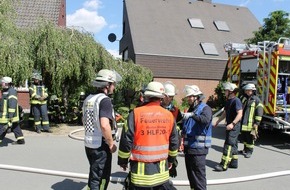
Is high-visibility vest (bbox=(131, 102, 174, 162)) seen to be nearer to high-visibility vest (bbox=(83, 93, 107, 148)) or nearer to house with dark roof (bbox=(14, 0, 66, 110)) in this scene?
high-visibility vest (bbox=(83, 93, 107, 148))

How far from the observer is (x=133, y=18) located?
22.3 meters

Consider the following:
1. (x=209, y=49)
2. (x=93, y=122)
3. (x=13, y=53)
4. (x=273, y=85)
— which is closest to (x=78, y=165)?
(x=93, y=122)

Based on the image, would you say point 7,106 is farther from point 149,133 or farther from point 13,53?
point 149,133

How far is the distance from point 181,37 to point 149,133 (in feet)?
64.2

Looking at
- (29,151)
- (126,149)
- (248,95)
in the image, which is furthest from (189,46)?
(126,149)

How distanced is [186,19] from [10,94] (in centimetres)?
1799

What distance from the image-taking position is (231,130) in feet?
22.0

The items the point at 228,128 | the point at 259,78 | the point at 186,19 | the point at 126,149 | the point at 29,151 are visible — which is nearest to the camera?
the point at 126,149

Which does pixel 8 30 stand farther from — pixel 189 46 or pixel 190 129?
pixel 189 46

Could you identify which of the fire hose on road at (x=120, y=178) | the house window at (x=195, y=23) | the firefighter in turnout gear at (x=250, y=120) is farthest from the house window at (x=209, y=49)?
the fire hose on road at (x=120, y=178)

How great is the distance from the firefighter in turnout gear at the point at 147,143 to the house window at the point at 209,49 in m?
18.7

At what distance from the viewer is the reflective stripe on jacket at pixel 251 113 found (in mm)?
7633

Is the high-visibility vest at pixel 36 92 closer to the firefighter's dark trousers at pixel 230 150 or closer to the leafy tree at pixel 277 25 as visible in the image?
the firefighter's dark trousers at pixel 230 150

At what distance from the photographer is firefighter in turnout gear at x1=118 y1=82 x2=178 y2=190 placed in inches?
137
